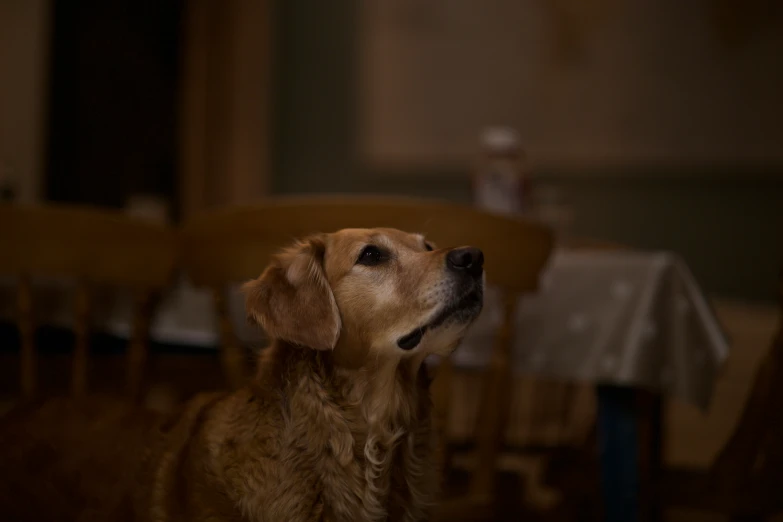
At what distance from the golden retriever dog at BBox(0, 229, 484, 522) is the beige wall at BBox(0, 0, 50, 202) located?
279 centimetres

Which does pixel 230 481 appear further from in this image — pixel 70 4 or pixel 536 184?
pixel 70 4

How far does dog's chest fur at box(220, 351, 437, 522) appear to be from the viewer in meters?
0.90

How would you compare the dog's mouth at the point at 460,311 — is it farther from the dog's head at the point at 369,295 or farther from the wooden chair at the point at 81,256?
the wooden chair at the point at 81,256

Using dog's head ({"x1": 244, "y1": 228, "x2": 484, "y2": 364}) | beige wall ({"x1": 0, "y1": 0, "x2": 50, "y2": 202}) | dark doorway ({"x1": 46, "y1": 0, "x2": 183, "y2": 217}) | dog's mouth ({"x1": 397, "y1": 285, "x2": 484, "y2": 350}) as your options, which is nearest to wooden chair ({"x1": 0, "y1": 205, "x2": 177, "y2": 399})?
dog's head ({"x1": 244, "y1": 228, "x2": 484, "y2": 364})

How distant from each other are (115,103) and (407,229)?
358 cm

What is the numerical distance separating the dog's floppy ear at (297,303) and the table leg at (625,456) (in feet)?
2.28

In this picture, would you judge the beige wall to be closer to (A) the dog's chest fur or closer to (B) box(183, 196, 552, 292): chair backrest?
(B) box(183, 196, 552, 292): chair backrest

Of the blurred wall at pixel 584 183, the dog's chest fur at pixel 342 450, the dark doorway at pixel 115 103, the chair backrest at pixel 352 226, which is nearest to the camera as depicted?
the dog's chest fur at pixel 342 450

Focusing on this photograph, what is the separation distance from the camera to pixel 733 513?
129 centimetres

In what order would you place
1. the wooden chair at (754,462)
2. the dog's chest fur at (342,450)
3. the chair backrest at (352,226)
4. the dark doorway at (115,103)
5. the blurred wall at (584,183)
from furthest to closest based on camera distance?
the dark doorway at (115,103) → the blurred wall at (584,183) → the wooden chair at (754,462) → the chair backrest at (352,226) → the dog's chest fur at (342,450)

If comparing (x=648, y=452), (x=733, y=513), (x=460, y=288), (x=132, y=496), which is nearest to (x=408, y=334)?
(x=460, y=288)

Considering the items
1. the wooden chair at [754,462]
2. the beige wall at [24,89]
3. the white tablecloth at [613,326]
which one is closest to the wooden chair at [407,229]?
the white tablecloth at [613,326]

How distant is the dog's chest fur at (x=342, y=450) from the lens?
2.97ft

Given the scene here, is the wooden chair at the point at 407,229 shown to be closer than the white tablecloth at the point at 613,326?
Yes
